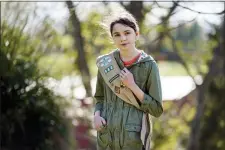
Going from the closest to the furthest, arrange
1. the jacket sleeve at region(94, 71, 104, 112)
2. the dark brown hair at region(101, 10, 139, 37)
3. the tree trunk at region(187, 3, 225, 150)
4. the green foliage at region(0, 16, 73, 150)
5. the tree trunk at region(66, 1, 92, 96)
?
the dark brown hair at region(101, 10, 139, 37) < the jacket sleeve at region(94, 71, 104, 112) < the green foliage at region(0, 16, 73, 150) < the tree trunk at region(66, 1, 92, 96) < the tree trunk at region(187, 3, 225, 150)

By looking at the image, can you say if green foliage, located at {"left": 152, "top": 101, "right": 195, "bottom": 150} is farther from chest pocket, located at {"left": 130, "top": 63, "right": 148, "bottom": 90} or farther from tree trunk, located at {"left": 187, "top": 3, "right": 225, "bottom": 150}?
chest pocket, located at {"left": 130, "top": 63, "right": 148, "bottom": 90}

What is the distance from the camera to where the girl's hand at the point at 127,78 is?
172 inches

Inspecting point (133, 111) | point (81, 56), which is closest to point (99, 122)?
point (133, 111)

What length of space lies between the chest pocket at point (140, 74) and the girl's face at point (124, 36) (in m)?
0.13

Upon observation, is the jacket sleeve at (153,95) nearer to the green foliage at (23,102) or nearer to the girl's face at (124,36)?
the girl's face at (124,36)

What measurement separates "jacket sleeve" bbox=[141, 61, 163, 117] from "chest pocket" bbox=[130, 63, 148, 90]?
0.03 meters

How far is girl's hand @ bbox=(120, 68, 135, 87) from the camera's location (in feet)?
14.4

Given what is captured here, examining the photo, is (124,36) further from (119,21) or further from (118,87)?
(118,87)

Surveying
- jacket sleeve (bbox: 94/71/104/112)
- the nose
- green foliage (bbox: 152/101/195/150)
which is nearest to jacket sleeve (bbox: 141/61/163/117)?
the nose

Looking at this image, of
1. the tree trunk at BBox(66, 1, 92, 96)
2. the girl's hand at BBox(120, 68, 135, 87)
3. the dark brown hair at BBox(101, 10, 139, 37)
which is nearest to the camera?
the girl's hand at BBox(120, 68, 135, 87)

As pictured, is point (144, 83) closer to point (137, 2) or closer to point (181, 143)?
point (137, 2)

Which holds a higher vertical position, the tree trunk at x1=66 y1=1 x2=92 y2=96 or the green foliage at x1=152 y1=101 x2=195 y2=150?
the tree trunk at x1=66 y1=1 x2=92 y2=96

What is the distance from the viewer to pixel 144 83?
448cm

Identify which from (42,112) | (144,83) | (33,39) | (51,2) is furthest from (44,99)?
(144,83)
